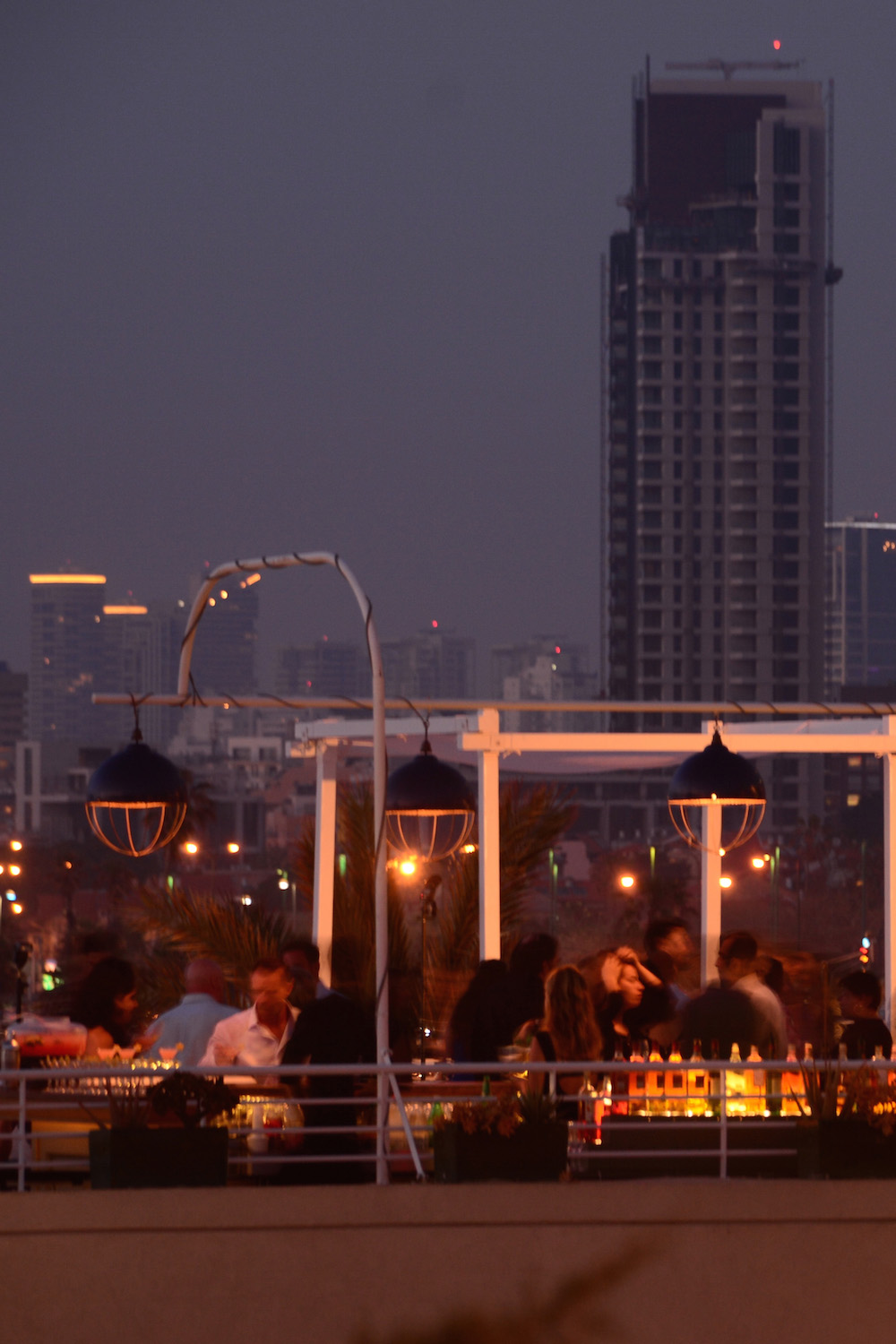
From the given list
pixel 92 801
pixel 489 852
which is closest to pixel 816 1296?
pixel 92 801

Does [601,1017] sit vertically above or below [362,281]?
below

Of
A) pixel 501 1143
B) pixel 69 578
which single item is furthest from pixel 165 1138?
pixel 69 578

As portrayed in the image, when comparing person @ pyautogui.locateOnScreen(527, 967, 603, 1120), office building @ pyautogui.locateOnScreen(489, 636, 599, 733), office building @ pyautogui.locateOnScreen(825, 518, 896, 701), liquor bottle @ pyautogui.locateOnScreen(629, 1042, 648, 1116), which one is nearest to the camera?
person @ pyautogui.locateOnScreen(527, 967, 603, 1120)

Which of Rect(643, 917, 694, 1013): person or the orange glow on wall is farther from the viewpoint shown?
the orange glow on wall

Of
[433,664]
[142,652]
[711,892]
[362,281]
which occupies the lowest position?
[711,892]

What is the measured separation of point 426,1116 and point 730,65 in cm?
10081

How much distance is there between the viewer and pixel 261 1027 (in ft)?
22.0

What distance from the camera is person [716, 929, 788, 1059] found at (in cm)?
661

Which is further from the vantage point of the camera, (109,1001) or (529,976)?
(109,1001)

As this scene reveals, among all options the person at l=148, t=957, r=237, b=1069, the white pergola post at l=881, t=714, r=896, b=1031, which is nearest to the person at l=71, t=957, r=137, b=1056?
the person at l=148, t=957, r=237, b=1069

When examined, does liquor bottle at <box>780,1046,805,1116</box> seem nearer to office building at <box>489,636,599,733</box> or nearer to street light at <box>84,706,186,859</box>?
street light at <box>84,706,186,859</box>

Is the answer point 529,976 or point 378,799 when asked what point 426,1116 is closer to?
point 529,976

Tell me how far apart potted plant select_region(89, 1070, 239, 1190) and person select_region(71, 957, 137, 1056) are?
2.23 meters

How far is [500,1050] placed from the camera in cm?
656
